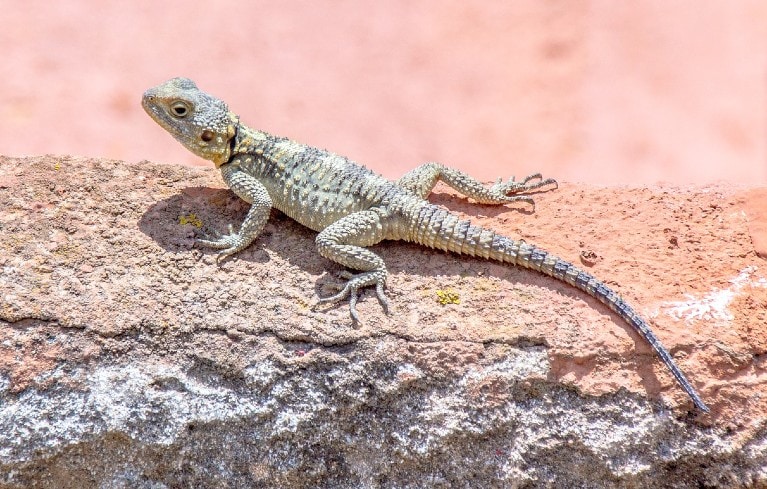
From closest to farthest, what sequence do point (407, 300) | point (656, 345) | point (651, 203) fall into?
point (656, 345)
point (407, 300)
point (651, 203)

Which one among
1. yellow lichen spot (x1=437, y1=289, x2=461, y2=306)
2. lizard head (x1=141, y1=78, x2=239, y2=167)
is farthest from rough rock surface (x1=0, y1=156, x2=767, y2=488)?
lizard head (x1=141, y1=78, x2=239, y2=167)

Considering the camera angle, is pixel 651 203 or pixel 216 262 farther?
pixel 651 203

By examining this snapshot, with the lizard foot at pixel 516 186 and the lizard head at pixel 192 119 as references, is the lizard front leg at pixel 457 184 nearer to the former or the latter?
the lizard foot at pixel 516 186

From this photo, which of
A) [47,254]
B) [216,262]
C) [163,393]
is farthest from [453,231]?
[47,254]

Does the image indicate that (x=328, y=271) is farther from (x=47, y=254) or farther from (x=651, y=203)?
(x=651, y=203)

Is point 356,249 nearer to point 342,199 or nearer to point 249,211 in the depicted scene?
point 342,199

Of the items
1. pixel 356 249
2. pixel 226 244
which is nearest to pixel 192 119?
pixel 226 244

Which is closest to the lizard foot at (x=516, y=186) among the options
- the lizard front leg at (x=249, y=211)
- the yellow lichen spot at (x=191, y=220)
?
the lizard front leg at (x=249, y=211)
